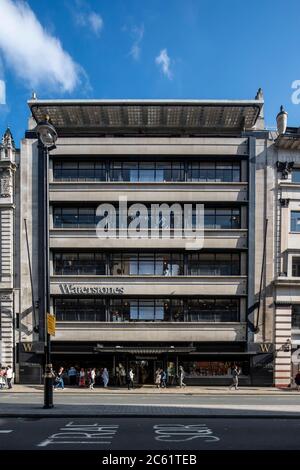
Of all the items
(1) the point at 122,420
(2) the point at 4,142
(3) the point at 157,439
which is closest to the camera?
(3) the point at 157,439

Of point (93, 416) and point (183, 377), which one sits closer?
point (93, 416)

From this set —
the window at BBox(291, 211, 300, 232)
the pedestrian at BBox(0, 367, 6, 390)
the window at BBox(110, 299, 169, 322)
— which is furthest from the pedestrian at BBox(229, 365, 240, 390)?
the pedestrian at BBox(0, 367, 6, 390)

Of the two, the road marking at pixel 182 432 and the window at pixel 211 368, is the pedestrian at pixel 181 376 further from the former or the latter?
the road marking at pixel 182 432

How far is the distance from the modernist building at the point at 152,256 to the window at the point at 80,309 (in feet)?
0.27

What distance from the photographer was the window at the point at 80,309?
94.1 feet

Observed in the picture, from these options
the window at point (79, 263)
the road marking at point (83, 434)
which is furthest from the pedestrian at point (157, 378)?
the road marking at point (83, 434)

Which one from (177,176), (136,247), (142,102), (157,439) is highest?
(142,102)

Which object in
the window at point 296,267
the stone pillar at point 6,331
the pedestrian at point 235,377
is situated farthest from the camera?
the window at point 296,267

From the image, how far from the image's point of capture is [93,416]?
1451 cm

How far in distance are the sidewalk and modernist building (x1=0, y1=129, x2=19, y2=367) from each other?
3339mm

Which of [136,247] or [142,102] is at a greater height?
[142,102]
